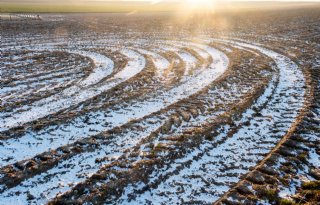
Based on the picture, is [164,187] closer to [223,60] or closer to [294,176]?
[294,176]

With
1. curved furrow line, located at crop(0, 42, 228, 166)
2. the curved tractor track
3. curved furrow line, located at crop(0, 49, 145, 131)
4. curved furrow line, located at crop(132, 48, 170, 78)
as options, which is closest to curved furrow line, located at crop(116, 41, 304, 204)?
the curved tractor track

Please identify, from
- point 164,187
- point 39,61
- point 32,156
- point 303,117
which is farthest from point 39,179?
point 39,61

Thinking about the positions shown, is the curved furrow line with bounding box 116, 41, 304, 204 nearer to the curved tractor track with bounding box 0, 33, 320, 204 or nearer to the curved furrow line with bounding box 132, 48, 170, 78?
the curved tractor track with bounding box 0, 33, 320, 204

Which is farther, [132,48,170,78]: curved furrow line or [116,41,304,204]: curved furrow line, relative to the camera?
[132,48,170,78]: curved furrow line

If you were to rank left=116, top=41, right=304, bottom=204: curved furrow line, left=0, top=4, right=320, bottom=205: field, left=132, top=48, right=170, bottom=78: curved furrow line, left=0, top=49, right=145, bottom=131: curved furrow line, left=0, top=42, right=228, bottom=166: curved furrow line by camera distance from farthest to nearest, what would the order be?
left=132, top=48, right=170, bottom=78: curved furrow line < left=0, top=49, right=145, bottom=131: curved furrow line < left=0, top=42, right=228, bottom=166: curved furrow line < left=0, top=4, right=320, bottom=205: field < left=116, top=41, right=304, bottom=204: curved furrow line

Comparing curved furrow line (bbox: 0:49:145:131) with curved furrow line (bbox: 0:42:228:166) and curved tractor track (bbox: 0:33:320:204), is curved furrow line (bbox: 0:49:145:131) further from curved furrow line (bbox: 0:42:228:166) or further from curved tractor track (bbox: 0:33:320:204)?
curved furrow line (bbox: 0:42:228:166)

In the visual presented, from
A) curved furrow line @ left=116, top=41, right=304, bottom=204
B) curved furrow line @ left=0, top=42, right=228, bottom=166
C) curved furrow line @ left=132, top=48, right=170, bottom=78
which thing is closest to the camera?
curved furrow line @ left=116, top=41, right=304, bottom=204

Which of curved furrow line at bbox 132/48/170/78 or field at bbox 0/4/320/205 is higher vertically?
curved furrow line at bbox 132/48/170/78
